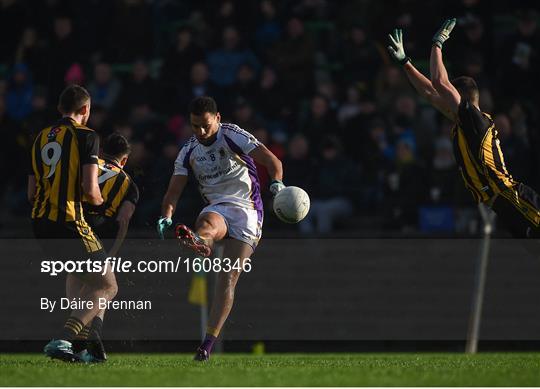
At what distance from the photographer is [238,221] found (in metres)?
11.2

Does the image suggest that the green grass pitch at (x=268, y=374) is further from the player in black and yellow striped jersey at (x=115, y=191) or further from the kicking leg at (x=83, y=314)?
the player in black and yellow striped jersey at (x=115, y=191)

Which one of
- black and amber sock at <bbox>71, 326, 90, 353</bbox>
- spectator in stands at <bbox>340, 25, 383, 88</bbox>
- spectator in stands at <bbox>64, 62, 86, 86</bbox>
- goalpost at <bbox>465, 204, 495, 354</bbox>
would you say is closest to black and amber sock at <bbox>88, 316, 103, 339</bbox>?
black and amber sock at <bbox>71, 326, 90, 353</bbox>

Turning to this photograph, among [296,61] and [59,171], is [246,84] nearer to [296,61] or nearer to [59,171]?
[296,61]

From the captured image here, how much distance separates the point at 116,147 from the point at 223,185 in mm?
1098

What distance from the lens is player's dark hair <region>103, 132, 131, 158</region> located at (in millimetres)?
10961

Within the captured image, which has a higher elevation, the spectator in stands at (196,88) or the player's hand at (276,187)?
the spectator in stands at (196,88)

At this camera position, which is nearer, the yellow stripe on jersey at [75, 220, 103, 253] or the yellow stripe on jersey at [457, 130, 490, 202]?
the yellow stripe on jersey at [75, 220, 103, 253]

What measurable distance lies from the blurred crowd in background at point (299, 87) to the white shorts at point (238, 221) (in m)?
4.92

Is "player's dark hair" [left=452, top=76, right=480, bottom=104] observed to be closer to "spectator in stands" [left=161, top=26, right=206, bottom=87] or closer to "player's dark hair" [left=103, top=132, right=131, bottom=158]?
"player's dark hair" [left=103, top=132, right=131, bottom=158]

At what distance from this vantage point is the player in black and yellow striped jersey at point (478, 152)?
10.2 m

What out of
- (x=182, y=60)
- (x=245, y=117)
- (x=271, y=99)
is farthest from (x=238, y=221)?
(x=182, y=60)

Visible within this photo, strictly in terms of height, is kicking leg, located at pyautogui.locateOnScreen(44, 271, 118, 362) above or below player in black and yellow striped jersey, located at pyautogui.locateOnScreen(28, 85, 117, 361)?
below

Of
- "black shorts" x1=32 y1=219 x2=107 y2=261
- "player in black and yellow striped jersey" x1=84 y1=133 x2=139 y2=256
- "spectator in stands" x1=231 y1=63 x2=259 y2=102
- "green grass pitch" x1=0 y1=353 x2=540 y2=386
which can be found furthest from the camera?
"spectator in stands" x1=231 y1=63 x2=259 y2=102

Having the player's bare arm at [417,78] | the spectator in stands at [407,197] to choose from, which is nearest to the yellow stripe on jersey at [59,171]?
the player's bare arm at [417,78]
